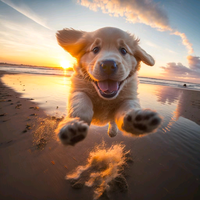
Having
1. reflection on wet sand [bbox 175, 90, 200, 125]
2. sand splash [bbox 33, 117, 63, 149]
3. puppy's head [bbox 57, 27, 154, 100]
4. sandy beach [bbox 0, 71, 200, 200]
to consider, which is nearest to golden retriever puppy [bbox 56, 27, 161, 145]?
puppy's head [bbox 57, 27, 154, 100]

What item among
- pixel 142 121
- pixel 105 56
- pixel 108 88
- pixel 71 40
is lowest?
pixel 142 121

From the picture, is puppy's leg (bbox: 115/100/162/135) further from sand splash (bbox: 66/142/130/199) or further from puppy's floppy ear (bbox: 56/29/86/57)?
puppy's floppy ear (bbox: 56/29/86/57)

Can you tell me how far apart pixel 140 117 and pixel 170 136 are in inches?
123

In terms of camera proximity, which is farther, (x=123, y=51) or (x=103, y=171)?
(x=103, y=171)

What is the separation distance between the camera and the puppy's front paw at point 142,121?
3.99 feet

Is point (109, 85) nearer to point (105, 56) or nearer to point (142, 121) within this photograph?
point (105, 56)

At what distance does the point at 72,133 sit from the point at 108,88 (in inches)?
33.9

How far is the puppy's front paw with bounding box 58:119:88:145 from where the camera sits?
1177mm

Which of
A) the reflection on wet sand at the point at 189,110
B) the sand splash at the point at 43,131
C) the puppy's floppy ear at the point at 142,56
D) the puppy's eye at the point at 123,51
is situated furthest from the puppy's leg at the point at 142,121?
the reflection on wet sand at the point at 189,110

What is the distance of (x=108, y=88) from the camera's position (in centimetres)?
173

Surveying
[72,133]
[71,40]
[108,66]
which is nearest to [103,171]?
[72,133]

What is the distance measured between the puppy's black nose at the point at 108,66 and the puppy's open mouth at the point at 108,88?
21 cm

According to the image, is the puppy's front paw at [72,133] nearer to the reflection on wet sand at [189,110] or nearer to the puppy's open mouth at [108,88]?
the puppy's open mouth at [108,88]

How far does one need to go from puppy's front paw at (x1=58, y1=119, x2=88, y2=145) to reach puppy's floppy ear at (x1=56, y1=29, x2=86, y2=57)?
5.12 ft
